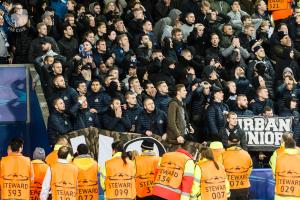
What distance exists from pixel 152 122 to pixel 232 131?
5.15ft

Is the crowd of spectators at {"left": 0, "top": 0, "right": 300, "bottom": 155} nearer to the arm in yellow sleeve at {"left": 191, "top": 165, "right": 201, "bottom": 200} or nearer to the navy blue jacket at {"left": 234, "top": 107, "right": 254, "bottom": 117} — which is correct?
the navy blue jacket at {"left": 234, "top": 107, "right": 254, "bottom": 117}

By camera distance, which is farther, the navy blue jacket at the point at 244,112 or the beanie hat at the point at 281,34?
the beanie hat at the point at 281,34

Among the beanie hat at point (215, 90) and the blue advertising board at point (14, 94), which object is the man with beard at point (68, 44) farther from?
the beanie hat at point (215, 90)

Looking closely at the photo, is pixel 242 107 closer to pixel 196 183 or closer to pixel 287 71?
pixel 287 71

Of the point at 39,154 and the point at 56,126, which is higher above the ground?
the point at 56,126

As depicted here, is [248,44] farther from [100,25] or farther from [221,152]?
[221,152]

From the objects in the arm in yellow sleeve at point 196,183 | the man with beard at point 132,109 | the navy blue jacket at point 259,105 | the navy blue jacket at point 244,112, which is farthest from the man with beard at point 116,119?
the arm in yellow sleeve at point 196,183

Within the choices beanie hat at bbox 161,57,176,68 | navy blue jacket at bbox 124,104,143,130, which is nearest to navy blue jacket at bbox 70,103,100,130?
navy blue jacket at bbox 124,104,143,130

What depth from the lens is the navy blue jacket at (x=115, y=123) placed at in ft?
75.5

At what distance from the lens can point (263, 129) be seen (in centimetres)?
2359

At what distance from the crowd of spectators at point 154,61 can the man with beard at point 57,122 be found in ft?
0.06

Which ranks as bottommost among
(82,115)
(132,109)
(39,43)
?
(82,115)

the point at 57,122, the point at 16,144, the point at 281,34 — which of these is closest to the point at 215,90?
the point at 57,122

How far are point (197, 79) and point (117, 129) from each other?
2345mm
